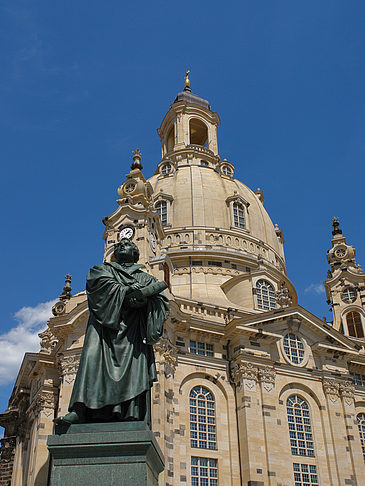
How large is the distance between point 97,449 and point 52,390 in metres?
30.2

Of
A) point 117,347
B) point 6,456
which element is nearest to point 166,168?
point 6,456

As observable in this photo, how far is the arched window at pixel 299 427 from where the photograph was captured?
31.9 metres

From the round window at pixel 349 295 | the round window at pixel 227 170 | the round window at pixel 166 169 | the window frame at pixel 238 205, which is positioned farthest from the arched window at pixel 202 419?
the round window at pixel 227 170

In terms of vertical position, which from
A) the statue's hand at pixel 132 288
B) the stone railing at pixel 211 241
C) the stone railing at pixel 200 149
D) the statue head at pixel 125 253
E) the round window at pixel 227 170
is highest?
the stone railing at pixel 200 149

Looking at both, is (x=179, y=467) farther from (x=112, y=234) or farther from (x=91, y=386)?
(x=91, y=386)

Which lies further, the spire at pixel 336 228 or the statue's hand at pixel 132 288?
the spire at pixel 336 228

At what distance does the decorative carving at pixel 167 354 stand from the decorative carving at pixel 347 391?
38.6 ft

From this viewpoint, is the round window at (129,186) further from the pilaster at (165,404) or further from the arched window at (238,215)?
the pilaster at (165,404)

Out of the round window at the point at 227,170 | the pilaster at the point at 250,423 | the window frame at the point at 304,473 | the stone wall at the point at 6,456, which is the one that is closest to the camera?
the pilaster at the point at 250,423

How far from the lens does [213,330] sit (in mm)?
33656

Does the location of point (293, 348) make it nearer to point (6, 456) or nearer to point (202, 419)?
point (202, 419)

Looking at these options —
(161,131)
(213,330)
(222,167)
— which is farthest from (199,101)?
(213,330)

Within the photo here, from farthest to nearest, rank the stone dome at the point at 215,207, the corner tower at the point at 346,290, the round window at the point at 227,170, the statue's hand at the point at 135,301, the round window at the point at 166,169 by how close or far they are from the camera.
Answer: the round window at the point at 227,170 → the round window at the point at 166,169 → the stone dome at the point at 215,207 → the corner tower at the point at 346,290 → the statue's hand at the point at 135,301

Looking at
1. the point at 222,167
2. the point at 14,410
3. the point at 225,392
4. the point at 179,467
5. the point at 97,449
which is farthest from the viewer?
the point at 222,167
